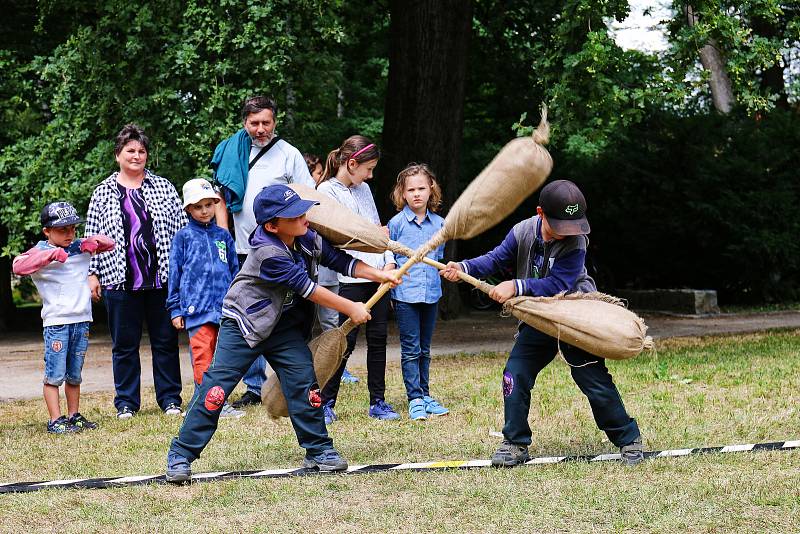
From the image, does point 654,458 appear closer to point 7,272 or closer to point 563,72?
point 563,72

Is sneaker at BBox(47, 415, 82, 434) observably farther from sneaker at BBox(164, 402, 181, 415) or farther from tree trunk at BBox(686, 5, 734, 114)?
tree trunk at BBox(686, 5, 734, 114)

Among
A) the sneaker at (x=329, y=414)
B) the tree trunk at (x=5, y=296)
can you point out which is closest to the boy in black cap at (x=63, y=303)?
the sneaker at (x=329, y=414)

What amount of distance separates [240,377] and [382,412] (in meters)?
1.77

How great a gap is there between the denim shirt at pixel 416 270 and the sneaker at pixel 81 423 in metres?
2.21

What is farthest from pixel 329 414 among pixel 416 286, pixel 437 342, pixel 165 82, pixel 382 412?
pixel 165 82

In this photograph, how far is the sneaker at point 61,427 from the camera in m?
7.09

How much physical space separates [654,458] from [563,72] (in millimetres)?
6011

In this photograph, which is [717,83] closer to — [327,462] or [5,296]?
[5,296]

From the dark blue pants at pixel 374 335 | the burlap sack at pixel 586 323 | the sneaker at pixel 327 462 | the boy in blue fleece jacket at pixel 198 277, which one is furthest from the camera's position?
the boy in blue fleece jacket at pixel 198 277

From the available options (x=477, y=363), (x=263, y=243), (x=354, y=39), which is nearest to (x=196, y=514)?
(x=263, y=243)

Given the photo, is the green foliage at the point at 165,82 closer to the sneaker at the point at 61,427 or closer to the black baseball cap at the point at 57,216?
the black baseball cap at the point at 57,216

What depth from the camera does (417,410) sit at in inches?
280

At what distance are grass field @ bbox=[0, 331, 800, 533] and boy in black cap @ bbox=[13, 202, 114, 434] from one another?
0.29 metres

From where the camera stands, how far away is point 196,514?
4.79 meters
